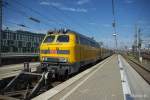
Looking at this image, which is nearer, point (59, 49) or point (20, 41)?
point (59, 49)

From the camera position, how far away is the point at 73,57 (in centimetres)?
1304

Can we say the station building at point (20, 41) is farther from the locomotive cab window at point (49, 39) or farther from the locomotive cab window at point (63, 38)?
the locomotive cab window at point (63, 38)

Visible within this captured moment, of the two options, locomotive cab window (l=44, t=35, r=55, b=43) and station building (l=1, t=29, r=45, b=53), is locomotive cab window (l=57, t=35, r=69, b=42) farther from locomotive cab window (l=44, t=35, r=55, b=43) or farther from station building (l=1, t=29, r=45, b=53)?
station building (l=1, t=29, r=45, b=53)

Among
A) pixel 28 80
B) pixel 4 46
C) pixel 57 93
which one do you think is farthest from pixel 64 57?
pixel 4 46

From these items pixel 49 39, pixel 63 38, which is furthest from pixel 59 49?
pixel 49 39

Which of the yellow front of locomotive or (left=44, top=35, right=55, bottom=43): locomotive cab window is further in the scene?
(left=44, top=35, right=55, bottom=43): locomotive cab window

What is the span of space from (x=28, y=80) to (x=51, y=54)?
119 inches

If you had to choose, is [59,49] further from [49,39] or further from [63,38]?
[49,39]

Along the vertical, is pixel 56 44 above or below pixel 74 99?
above

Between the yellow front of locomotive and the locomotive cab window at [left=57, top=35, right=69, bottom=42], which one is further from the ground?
the locomotive cab window at [left=57, top=35, right=69, bottom=42]

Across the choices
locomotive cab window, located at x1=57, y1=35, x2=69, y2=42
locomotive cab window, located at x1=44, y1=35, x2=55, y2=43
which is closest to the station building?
locomotive cab window, located at x1=44, y1=35, x2=55, y2=43

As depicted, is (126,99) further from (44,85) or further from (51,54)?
(51,54)

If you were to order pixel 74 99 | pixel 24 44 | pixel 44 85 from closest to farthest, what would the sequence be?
pixel 74 99, pixel 44 85, pixel 24 44

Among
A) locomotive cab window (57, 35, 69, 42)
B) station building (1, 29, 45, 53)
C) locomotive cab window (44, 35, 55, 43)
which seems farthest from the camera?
station building (1, 29, 45, 53)
